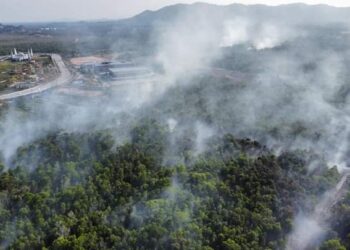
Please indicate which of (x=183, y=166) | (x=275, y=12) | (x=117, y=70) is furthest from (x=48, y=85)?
(x=275, y=12)

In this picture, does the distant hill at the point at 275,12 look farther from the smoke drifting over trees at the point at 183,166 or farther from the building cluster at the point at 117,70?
the smoke drifting over trees at the point at 183,166

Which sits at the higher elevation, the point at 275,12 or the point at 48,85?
the point at 275,12

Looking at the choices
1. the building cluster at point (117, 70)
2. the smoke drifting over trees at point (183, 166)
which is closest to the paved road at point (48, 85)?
the building cluster at point (117, 70)

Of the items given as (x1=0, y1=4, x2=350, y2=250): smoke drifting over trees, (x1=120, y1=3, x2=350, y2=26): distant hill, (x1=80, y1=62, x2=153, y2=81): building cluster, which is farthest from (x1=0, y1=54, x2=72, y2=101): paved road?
(x1=120, y1=3, x2=350, y2=26): distant hill

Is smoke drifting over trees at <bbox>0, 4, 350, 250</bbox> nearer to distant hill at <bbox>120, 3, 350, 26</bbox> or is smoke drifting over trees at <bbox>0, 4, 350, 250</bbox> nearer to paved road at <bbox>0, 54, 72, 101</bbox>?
paved road at <bbox>0, 54, 72, 101</bbox>

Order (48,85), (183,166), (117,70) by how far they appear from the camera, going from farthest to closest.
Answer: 1. (117,70)
2. (48,85)
3. (183,166)

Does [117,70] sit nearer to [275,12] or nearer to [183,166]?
[183,166]

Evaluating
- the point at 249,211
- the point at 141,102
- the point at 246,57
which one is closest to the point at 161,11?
the point at 246,57

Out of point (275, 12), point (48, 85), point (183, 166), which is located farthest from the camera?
point (275, 12)

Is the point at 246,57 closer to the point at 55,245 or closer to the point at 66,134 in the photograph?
the point at 66,134
